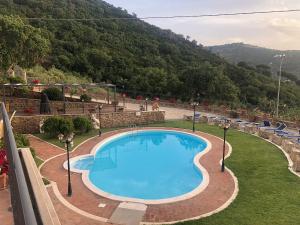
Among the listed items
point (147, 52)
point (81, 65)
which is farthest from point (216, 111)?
point (147, 52)

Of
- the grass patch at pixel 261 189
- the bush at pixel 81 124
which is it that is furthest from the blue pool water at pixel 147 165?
the grass patch at pixel 261 189

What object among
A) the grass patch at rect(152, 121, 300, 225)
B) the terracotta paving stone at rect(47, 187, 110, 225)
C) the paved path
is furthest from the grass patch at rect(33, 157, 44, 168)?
the paved path

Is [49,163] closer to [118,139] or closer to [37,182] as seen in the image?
[118,139]

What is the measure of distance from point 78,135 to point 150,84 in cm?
1641

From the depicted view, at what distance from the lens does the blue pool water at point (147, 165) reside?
42.9ft

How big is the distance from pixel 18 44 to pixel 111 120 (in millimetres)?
8096

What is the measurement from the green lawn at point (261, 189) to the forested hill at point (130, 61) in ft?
53.3

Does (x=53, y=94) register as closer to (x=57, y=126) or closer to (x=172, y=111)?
(x=57, y=126)

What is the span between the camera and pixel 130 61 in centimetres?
4441

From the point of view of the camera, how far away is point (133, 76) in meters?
A: 39.3

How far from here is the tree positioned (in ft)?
69.3

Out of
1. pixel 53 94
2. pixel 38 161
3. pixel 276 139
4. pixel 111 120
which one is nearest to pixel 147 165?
pixel 38 161

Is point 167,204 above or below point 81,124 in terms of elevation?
below

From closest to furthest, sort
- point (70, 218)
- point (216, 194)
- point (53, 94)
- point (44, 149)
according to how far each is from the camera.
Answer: point (70, 218), point (216, 194), point (44, 149), point (53, 94)
